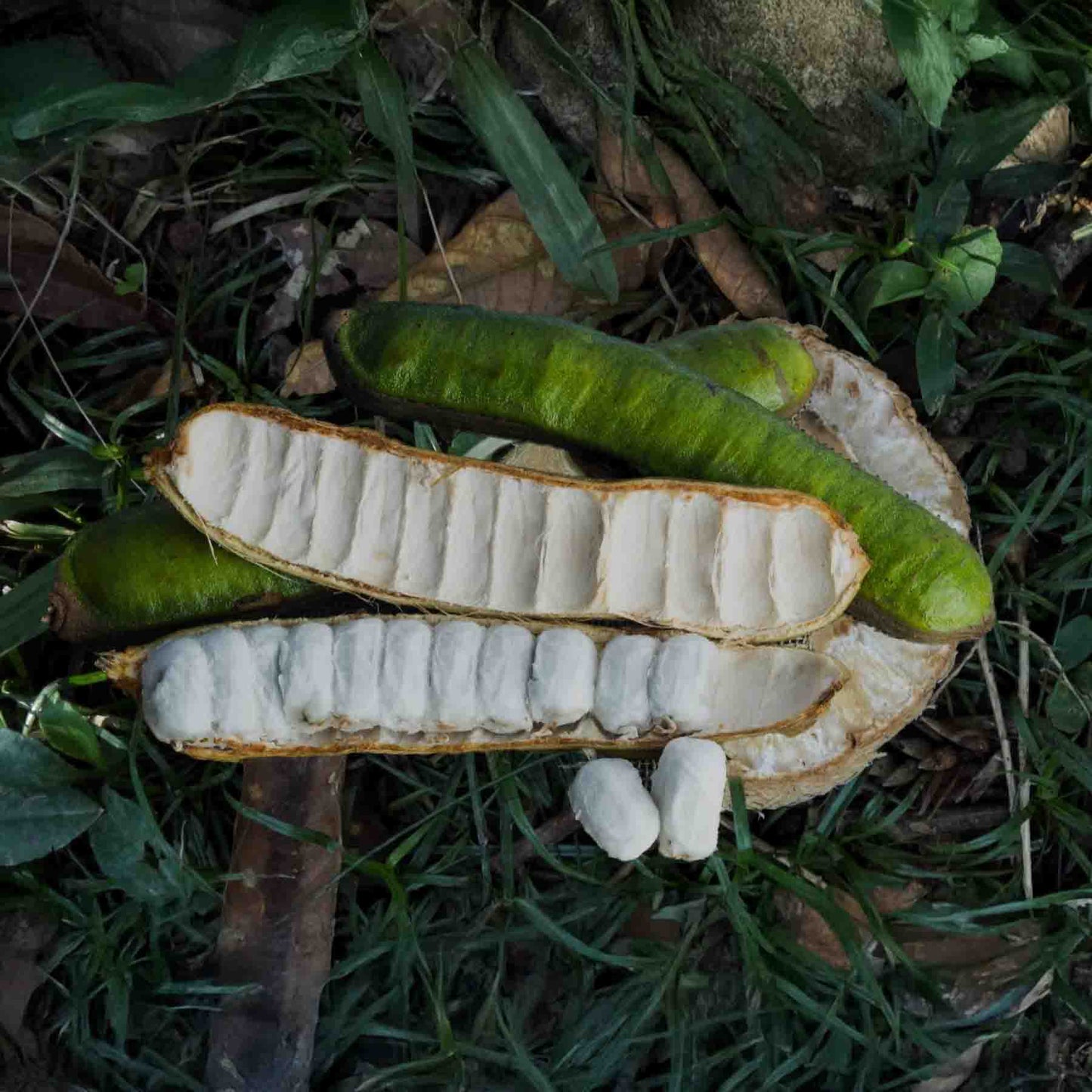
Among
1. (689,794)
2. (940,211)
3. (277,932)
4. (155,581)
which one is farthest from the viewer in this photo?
(940,211)

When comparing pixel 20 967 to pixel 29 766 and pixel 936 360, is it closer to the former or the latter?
pixel 29 766

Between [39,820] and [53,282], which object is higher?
[53,282]

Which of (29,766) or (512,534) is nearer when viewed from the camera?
(512,534)

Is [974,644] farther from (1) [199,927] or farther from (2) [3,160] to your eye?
(2) [3,160]

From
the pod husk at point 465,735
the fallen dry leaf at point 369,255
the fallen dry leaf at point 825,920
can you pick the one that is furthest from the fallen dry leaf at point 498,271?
the fallen dry leaf at point 825,920

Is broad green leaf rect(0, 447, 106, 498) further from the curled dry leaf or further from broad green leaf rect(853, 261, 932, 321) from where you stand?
broad green leaf rect(853, 261, 932, 321)

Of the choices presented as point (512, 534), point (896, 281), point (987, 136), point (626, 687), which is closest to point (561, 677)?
point (626, 687)

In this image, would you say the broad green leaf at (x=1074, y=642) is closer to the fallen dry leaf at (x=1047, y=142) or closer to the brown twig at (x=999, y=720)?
the brown twig at (x=999, y=720)

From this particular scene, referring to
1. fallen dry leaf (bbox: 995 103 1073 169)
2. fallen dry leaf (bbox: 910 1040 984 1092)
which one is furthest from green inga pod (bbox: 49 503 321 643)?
fallen dry leaf (bbox: 995 103 1073 169)
